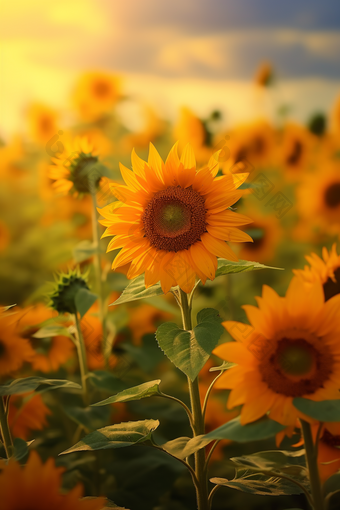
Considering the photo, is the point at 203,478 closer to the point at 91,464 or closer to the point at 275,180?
the point at 91,464

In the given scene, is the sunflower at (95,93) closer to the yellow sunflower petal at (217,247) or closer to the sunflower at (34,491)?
the yellow sunflower petal at (217,247)

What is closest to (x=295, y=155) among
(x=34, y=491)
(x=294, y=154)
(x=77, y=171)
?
(x=294, y=154)

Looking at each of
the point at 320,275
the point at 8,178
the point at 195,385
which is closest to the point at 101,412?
the point at 195,385

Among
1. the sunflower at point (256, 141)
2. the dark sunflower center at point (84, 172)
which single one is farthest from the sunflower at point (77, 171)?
the sunflower at point (256, 141)

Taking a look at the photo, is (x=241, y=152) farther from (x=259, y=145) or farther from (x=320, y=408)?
(x=320, y=408)

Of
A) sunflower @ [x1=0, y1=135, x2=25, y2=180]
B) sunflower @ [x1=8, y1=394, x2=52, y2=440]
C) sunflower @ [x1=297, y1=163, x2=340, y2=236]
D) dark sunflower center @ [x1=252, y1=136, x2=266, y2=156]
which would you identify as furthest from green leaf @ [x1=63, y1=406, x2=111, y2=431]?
sunflower @ [x1=0, y1=135, x2=25, y2=180]
